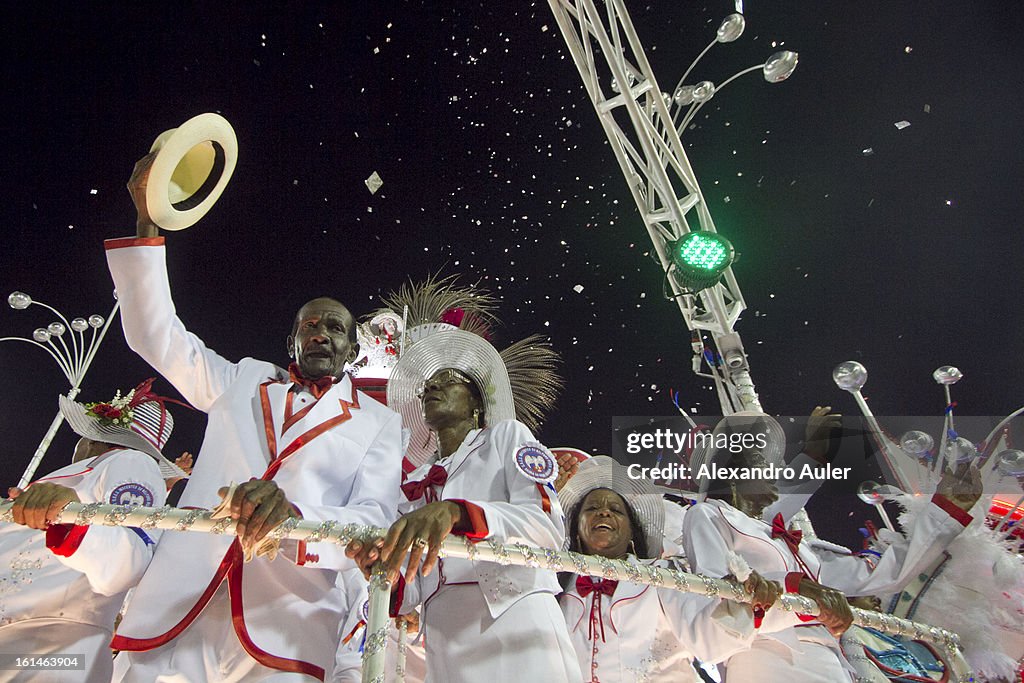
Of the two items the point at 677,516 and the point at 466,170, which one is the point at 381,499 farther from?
the point at 466,170

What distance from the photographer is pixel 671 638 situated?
12.4 feet

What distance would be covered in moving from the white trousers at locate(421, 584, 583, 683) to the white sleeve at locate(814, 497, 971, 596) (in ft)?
8.20

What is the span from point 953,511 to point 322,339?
3574 mm

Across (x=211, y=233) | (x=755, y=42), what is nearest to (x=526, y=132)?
(x=755, y=42)

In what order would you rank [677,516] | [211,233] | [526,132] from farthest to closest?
[211,233] < [526,132] < [677,516]

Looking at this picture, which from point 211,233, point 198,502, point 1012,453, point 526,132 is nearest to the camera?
point 198,502

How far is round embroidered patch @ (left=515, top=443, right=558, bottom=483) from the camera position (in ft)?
8.67

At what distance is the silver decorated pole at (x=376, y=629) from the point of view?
182 cm

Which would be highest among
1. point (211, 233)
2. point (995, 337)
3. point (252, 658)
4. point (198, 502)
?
point (211, 233)

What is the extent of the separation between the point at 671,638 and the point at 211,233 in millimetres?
9140

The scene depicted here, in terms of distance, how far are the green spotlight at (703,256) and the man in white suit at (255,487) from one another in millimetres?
4463

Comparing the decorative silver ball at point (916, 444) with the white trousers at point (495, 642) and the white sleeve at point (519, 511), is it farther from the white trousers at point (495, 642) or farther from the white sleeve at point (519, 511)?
the white trousers at point (495, 642)

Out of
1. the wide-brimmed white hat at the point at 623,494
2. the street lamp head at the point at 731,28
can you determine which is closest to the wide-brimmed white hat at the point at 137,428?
the wide-brimmed white hat at the point at 623,494

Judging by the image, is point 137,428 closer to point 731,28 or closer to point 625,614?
point 625,614
